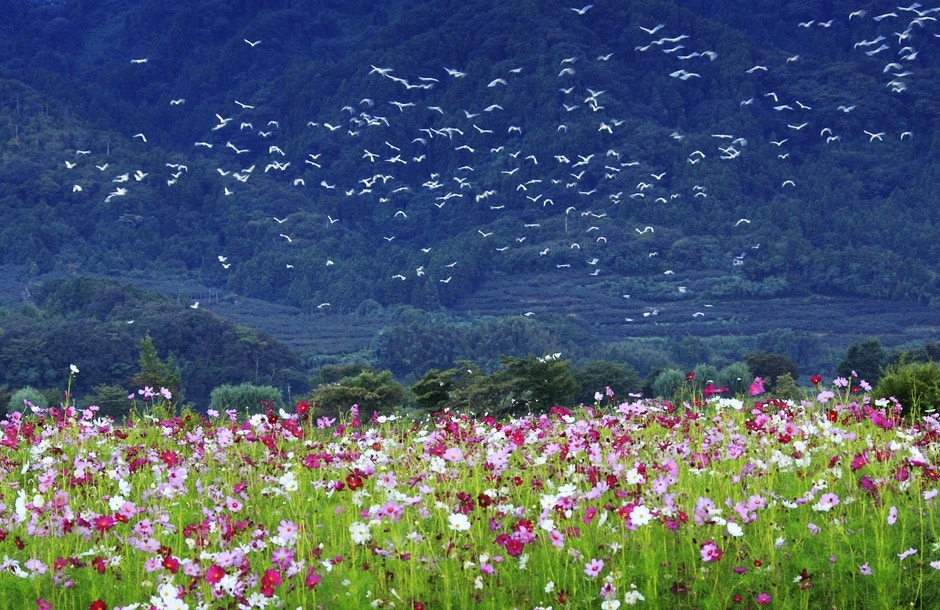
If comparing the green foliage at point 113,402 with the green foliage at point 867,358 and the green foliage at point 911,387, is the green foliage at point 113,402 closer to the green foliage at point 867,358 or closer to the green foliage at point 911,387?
the green foliage at point 867,358

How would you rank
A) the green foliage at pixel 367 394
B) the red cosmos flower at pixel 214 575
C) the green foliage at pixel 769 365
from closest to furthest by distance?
the red cosmos flower at pixel 214 575 → the green foliage at pixel 367 394 → the green foliage at pixel 769 365

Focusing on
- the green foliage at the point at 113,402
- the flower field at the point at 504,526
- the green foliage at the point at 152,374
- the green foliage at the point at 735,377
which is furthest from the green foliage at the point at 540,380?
the green foliage at the point at 113,402

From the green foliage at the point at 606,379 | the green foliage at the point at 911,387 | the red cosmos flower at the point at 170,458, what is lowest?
the green foliage at the point at 606,379

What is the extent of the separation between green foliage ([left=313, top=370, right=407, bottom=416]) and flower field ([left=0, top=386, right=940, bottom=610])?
30374mm

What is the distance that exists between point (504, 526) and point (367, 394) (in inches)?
1283

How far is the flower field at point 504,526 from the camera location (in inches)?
239

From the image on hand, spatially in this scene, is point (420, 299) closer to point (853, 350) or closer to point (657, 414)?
point (853, 350)

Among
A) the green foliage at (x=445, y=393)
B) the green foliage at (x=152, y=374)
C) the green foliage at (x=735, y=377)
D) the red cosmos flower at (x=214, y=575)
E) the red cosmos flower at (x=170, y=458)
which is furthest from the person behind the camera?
the green foliage at (x=735, y=377)

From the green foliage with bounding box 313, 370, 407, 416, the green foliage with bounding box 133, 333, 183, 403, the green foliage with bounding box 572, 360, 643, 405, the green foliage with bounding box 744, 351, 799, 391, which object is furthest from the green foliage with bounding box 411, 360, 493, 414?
the green foliage with bounding box 744, 351, 799, 391

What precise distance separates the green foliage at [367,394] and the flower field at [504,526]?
30.4 m

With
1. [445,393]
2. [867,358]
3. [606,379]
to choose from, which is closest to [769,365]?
[867,358]

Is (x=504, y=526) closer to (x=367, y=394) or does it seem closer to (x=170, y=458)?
(x=170, y=458)

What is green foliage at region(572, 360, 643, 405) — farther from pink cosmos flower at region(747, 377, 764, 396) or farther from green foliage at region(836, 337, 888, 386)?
pink cosmos flower at region(747, 377, 764, 396)

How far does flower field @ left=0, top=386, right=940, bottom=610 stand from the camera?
6082mm
